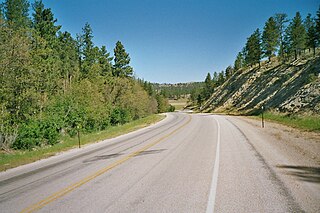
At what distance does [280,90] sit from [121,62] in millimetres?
30589

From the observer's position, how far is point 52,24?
2880cm

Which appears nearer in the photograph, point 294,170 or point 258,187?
point 258,187

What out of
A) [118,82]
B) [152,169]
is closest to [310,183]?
[152,169]

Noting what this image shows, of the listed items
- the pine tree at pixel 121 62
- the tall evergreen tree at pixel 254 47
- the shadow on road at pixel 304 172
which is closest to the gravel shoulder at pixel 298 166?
the shadow on road at pixel 304 172

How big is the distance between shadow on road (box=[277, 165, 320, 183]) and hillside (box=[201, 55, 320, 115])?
17.0m

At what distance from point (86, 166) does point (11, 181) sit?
2625mm

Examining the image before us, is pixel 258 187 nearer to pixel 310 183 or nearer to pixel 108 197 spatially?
pixel 310 183

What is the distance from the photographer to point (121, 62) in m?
44.6

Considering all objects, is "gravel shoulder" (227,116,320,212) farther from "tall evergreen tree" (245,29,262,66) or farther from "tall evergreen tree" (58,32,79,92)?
"tall evergreen tree" (245,29,262,66)

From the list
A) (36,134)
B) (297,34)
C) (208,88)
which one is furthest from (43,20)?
(208,88)

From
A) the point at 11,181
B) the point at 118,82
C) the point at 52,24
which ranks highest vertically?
the point at 52,24

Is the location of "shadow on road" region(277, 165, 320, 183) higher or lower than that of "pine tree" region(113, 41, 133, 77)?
lower

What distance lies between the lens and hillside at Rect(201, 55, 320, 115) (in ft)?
82.4

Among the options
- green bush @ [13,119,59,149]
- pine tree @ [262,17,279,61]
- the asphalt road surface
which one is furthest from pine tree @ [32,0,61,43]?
pine tree @ [262,17,279,61]
